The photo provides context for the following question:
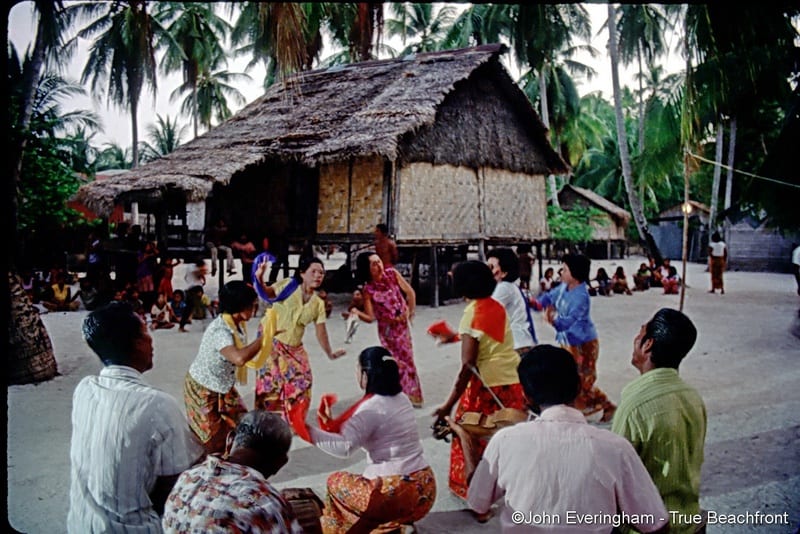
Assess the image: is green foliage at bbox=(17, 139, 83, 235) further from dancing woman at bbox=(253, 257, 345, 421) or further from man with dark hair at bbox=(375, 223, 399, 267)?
dancing woman at bbox=(253, 257, 345, 421)

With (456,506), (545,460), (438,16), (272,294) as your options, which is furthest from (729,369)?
(438,16)

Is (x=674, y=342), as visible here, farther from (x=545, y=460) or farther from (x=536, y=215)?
(x=536, y=215)

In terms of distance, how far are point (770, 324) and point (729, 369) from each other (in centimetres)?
305

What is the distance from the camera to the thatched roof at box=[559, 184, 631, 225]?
15406 millimetres

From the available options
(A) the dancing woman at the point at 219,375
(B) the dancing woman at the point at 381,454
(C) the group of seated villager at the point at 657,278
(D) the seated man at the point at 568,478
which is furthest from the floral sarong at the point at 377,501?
(C) the group of seated villager at the point at 657,278

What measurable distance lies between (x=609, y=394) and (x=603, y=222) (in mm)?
10465

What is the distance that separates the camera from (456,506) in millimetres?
3199

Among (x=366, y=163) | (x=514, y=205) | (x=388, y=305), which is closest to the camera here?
(x=388, y=305)

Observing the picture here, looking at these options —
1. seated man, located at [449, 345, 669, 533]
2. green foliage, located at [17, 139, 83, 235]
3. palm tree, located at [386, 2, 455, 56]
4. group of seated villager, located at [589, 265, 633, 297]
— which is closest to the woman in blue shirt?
Answer: seated man, located at [449, 345, 669, 533]

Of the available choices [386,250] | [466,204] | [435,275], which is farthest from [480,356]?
[466,204]

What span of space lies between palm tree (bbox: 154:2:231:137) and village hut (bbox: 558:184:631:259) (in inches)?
366

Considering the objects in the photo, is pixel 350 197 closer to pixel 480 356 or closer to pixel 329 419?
pixel 480 356

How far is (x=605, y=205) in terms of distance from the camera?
15.5 metres

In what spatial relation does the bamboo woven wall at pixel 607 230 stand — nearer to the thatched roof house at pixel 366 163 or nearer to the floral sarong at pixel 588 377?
the thatched roof house at pixel 366 163
